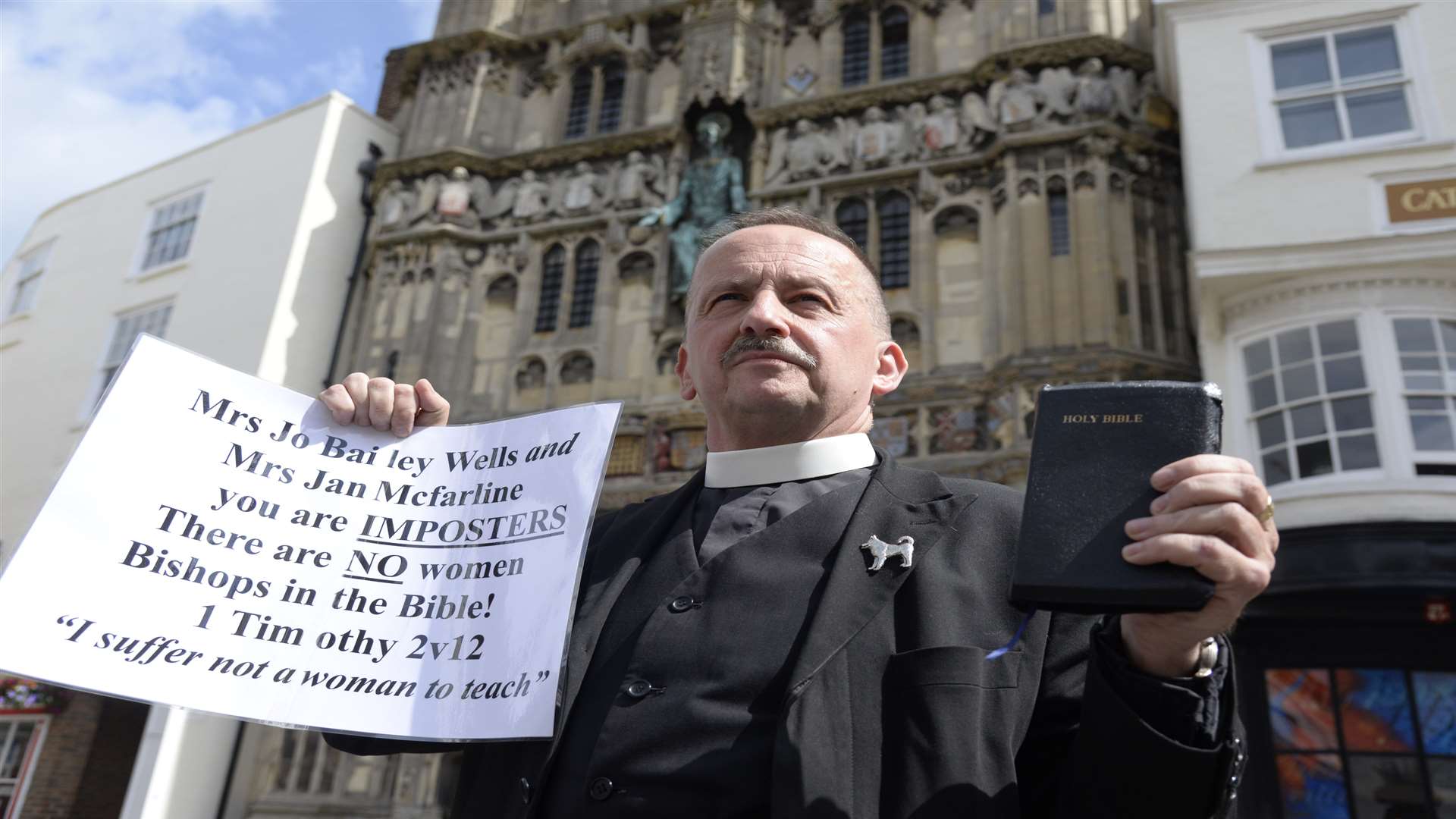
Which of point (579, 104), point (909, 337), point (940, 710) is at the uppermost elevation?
point (579, 104)

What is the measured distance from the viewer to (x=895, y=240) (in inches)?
544

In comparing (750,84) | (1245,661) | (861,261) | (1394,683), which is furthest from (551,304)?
(861,261)

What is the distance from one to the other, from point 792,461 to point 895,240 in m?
11.7

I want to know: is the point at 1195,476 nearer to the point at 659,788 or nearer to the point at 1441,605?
the point at 659,788

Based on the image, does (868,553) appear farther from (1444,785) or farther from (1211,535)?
(1444,785)

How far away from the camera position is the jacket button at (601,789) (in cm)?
Result: 191

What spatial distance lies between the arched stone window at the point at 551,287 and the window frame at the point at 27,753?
26.7ft

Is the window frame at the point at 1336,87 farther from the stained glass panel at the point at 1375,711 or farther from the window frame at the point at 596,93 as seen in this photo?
the window frame at the point at 596,93

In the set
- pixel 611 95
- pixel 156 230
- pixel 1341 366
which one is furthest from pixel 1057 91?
pixel 156 230

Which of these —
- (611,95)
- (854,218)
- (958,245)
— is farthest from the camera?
(611,95)

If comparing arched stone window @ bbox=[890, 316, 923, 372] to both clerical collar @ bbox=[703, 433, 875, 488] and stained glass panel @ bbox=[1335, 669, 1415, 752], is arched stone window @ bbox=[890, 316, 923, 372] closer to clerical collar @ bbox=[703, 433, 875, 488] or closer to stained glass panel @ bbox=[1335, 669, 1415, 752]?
stained glass panel @ bbox=[1335, 669, 1415, 752]

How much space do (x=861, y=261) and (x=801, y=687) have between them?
4.44 ft

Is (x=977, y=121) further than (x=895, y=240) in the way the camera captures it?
No

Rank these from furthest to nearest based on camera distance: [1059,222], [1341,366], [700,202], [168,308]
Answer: [168,308] < [700,202] < [1059,222] < [1341,366]
